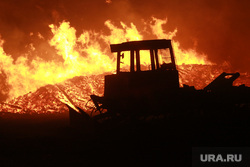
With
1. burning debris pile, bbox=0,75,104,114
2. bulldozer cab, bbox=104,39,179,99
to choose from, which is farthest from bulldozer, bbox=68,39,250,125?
burning debris pile, bbox=0,75,104,114

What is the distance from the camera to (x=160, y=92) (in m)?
11.2

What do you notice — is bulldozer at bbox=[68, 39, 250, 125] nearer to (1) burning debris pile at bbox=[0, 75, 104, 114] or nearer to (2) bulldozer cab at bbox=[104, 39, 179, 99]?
(2) bulldozer cab at bbox=[104, 39, 179, 99]

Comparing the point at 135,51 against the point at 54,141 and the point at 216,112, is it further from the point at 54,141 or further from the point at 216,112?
the point at 54,141

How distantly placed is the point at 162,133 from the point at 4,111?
41.5 meters

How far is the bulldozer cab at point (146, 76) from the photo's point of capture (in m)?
12.1

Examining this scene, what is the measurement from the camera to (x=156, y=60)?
13.4 metres

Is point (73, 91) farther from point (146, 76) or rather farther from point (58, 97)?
point (146, 76)

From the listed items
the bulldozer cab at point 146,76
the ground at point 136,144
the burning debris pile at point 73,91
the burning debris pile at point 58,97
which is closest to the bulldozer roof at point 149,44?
the bulldozer cab at point 146,76

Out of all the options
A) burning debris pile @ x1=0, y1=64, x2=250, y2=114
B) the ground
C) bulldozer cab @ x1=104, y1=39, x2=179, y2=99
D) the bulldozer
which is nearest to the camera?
the ground

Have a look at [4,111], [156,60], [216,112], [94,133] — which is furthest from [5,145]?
[4,111]

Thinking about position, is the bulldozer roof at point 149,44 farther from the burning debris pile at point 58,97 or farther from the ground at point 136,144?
the burning debris pile at point 58,97

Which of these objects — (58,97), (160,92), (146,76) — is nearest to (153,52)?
(146,76)

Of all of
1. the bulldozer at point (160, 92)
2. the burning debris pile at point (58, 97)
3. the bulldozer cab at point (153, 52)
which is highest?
the burning debris pile at point (58, 97)

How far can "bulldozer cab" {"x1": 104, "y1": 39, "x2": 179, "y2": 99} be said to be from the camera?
1212 centimetres
